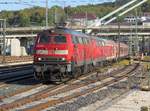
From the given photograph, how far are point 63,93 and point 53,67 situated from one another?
408 cm

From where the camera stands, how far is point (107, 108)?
1631 cm

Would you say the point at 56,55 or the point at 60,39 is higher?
the point at 60,39

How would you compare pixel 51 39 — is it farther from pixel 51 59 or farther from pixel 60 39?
pixel 51 59

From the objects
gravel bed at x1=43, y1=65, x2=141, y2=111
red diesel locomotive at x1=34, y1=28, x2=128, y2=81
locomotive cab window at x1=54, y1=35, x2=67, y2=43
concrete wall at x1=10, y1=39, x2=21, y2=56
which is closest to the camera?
gravel bed at x1=43, y1=65, x2=141, y2=111

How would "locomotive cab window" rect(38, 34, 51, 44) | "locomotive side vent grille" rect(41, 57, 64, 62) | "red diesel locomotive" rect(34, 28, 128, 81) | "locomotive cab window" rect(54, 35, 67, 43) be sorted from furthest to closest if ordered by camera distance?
"locomotive cab window" rect(54, 35, 67, 43) < "locomotive cab window" rect(38, 34, 51, 44) < "locomotive side vent grille" rect(41, 57, 64, 62) < "red diesel locomotive" rect(34, 28, 128, 81)

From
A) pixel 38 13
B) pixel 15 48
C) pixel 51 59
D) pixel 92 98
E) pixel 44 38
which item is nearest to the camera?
pixel 92 98

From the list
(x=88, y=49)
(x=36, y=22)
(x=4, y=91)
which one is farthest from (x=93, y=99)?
(x=36, y=22)

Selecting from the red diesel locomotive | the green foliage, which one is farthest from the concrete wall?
the red diesel locomotive

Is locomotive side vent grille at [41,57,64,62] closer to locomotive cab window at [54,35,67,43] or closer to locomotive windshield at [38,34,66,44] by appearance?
locomotive windshield at [38,34,66,44]

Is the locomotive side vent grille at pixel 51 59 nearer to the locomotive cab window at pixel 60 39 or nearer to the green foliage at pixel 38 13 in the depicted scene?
the locomotive cab window at pixel 60 39

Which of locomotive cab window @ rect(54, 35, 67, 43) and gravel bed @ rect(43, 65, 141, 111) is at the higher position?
locomotive cab window @ rect(54, 35, 67, 43)

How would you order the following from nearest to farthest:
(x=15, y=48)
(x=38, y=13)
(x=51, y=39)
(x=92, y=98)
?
1. (x=92, y=98)
2. (x=51, y=39)
3. (x=15, y=48)
4. (x=38, y=13)

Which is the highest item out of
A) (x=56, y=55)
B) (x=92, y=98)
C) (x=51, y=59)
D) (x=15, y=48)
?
(x=56, y=55)

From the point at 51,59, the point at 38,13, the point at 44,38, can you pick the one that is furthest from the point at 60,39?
the point at 38,13
